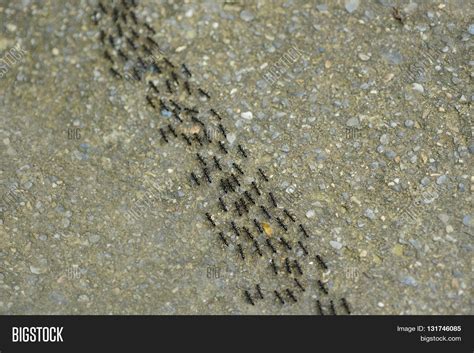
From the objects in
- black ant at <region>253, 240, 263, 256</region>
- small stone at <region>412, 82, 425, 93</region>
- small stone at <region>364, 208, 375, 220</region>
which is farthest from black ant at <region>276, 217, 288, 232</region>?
small stone at <region>412, 82, 425, 93</region>

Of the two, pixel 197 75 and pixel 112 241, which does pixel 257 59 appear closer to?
pixel 197 75

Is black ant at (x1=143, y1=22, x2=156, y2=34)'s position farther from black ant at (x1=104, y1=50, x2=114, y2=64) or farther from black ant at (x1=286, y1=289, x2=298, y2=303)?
black ant at (x1=286, y1=289, x2=298, y2=303)

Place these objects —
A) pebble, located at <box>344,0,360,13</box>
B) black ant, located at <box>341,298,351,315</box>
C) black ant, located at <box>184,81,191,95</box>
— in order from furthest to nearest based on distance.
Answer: pebble, located at <box>344,0,360,13</box>
black ant, located at <box>184,81,191,95</box>
black ant, located at <box>341,298,351,315</box>

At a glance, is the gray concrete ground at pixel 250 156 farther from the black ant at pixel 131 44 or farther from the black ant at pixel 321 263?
the black ant at pixel 131 44

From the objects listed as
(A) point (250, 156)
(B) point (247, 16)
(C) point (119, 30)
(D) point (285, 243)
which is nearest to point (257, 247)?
(D) point (285, 243)

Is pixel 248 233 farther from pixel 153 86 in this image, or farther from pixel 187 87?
pixel 153 86

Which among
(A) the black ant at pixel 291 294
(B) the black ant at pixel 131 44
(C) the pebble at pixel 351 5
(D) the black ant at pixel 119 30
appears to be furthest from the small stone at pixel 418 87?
(D) the black ant at pixel 119 30
